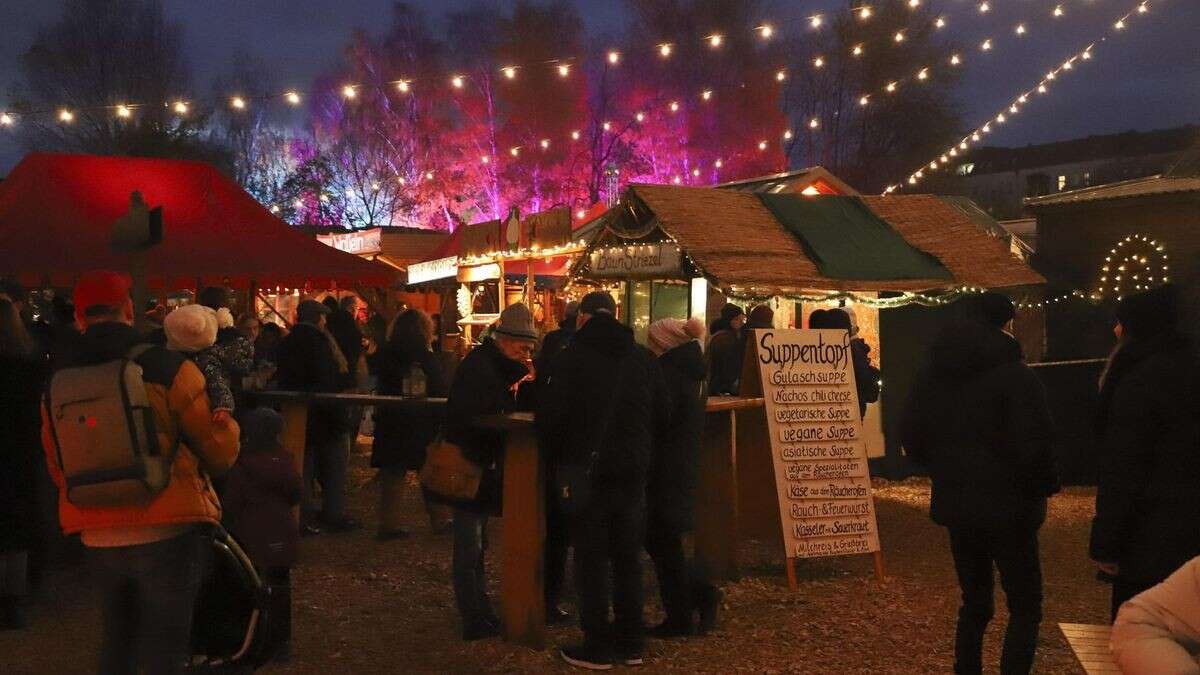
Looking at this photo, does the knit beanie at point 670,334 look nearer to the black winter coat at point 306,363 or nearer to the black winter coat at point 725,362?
the black winter coat at point 306,363

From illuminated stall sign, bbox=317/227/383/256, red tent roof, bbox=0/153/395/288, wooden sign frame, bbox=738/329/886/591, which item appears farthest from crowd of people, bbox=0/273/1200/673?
illuminated stall sign, bbox=317/227/383/256

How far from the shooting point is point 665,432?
6.33 metres

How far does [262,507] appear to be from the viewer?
5598 millimetres

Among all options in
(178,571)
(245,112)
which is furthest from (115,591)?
(245,112)

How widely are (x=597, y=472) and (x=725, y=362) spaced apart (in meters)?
5.17

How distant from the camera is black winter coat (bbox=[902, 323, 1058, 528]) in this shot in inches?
184

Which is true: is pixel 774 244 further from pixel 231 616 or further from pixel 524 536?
pixel 231 616

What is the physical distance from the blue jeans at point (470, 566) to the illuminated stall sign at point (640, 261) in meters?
5.48

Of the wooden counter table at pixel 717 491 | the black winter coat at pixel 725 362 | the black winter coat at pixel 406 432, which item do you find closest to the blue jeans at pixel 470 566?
the wooden counter table at pixel 717 491

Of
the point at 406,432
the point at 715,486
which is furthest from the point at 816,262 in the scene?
the point at 715,486

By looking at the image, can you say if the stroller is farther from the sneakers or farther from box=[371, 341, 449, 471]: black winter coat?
box=[371, 341, 449, 471]: black winter coat

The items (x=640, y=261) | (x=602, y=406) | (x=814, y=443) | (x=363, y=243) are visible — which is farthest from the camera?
Result: (x=363, y=243)

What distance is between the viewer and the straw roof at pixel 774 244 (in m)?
10.9

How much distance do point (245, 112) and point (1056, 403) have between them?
42.6 metres
